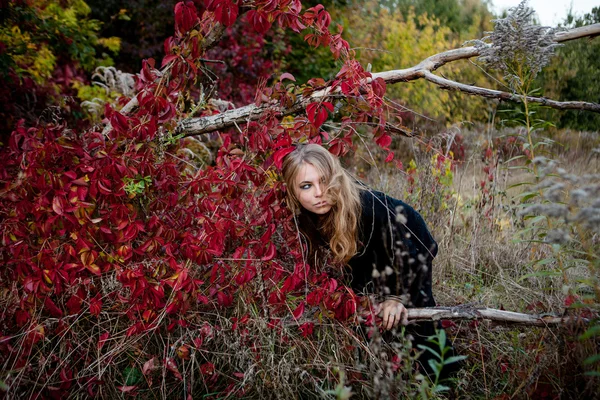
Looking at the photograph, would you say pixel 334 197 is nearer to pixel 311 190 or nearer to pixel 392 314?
pixel 311 190

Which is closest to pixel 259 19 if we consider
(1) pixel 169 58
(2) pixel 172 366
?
(1) pixel 169 58

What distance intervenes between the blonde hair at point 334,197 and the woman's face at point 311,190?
0.06 feet

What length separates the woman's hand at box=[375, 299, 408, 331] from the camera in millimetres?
2121

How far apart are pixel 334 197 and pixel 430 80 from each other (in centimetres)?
86

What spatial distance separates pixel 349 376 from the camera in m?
2.12

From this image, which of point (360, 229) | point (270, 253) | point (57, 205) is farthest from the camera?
point (360, 229)

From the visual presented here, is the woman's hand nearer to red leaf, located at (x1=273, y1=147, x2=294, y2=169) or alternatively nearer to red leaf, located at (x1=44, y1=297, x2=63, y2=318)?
red leaf, located at (x1=273, y1=147, x2=294, y2=169)

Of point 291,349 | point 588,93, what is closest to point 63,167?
point 291,349

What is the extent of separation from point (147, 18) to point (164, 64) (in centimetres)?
579

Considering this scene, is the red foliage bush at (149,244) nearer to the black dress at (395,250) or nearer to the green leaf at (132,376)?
the green leaf at (132,376)

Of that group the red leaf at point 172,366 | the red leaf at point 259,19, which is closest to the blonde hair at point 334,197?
the red leaf at point 259,19

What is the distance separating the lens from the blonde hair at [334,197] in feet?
7.30

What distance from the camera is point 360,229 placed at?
2381 millimetres

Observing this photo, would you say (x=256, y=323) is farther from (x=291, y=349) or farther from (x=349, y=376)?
(x=349, y=376)
